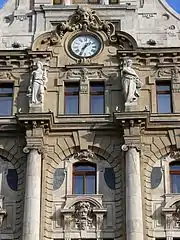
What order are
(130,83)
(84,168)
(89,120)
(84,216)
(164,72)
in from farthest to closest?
(164,72), (130,83), (89,120), (84,168), (84,216)

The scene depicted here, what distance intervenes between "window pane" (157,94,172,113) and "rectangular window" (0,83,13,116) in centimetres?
580

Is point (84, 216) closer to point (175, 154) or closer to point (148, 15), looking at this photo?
point (175, 154)

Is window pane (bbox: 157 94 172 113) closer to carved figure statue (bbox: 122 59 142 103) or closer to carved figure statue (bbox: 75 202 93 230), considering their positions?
carved figure statue (bbox: 122 59 142 103)

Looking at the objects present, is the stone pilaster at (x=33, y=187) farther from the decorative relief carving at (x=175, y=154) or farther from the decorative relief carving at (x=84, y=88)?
the decorative relief carving at (x=175, y=154)

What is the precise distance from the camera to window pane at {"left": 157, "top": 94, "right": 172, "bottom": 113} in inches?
1115

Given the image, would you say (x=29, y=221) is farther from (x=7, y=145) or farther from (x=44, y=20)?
(x=44, y=20)

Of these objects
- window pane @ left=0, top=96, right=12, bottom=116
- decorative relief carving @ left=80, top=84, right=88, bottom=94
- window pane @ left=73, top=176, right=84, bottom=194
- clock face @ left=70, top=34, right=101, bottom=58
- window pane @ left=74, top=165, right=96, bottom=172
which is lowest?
window pane @ left=73, top=176, right=84, bottom=194

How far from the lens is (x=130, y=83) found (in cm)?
2798

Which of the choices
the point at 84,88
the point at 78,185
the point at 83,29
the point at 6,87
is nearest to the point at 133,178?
the point at 78,185

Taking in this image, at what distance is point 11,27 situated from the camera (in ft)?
100

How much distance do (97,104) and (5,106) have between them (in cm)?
361

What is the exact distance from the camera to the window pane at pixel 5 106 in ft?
93.4

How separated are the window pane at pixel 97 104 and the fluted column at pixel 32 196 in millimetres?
3032

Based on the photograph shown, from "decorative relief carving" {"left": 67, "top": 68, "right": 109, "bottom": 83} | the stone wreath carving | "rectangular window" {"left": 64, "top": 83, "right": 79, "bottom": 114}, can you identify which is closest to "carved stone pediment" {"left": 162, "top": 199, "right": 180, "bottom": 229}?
the stone wreath carving
